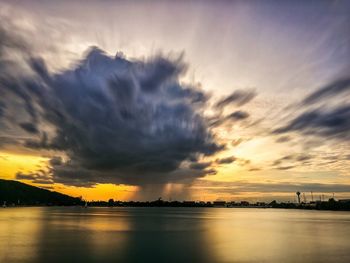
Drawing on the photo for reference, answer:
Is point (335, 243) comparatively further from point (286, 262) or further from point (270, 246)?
point (286, 262)

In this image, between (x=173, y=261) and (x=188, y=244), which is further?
(x=188, y=244)

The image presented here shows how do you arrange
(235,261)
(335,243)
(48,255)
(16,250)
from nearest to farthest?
1. (235,261)
2. (48,255)
3. (16,250)
4. (335,243)

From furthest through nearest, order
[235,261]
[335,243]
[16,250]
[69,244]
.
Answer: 1. [335,243]
2. [69,244]
3. [16,250]
4. [235,261]

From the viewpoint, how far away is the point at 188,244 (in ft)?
189

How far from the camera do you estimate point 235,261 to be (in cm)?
4050

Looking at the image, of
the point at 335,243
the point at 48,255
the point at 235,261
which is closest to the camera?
the point at 235,261

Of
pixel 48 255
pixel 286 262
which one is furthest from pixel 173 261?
pixel 48 255

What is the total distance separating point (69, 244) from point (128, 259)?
17562 millimetres

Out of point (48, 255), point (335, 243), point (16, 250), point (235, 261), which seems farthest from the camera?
point (335, 243)

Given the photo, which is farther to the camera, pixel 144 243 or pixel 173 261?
pixel 144 243

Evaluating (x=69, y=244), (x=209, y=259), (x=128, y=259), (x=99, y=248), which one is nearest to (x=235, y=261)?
(x=209, y=259)

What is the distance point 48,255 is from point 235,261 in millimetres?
24800

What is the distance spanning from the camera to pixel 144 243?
58.1 metres

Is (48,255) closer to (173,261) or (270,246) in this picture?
(173,261)
